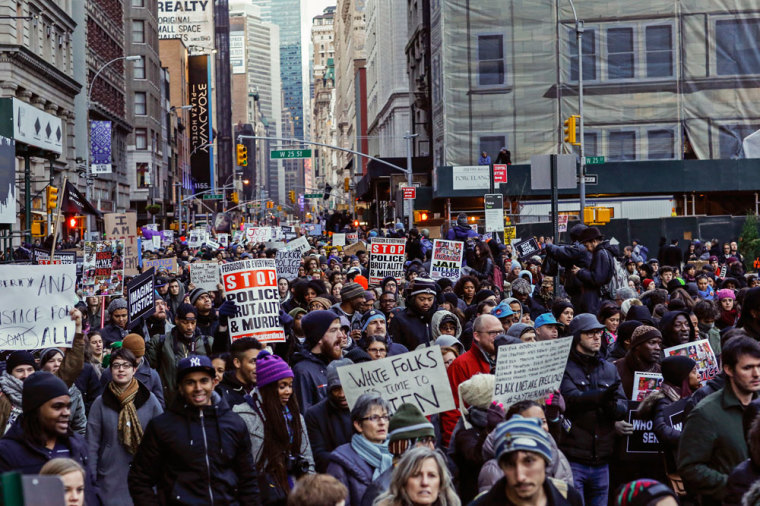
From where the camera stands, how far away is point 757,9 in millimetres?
41844

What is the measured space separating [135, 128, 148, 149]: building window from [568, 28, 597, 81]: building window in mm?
54611

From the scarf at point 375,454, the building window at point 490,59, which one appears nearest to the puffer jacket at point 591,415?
the scarf at point 375,454

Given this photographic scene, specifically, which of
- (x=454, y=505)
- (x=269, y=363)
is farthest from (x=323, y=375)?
(x=454, y=505)

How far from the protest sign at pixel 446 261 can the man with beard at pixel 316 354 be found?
9.27 metres

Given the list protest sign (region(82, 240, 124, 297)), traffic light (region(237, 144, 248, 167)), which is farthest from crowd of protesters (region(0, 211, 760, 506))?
traffic light (region(237, 144, 248, 167))

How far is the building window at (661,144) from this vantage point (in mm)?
41719

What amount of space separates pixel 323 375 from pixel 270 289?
2.48 meters

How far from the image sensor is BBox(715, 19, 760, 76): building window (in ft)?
136

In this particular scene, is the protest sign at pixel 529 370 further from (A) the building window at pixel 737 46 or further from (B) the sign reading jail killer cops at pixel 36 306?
(A) the building window at pixel 737 46

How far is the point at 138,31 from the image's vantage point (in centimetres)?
8969

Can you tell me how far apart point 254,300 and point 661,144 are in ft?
112

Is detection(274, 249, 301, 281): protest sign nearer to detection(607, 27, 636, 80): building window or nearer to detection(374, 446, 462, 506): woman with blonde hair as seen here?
detection(374, 446, 462, 506): woman with blonde hair

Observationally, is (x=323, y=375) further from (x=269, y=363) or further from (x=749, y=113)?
(x=749, y=113)

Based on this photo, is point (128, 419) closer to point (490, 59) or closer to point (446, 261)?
point (446, 261)
